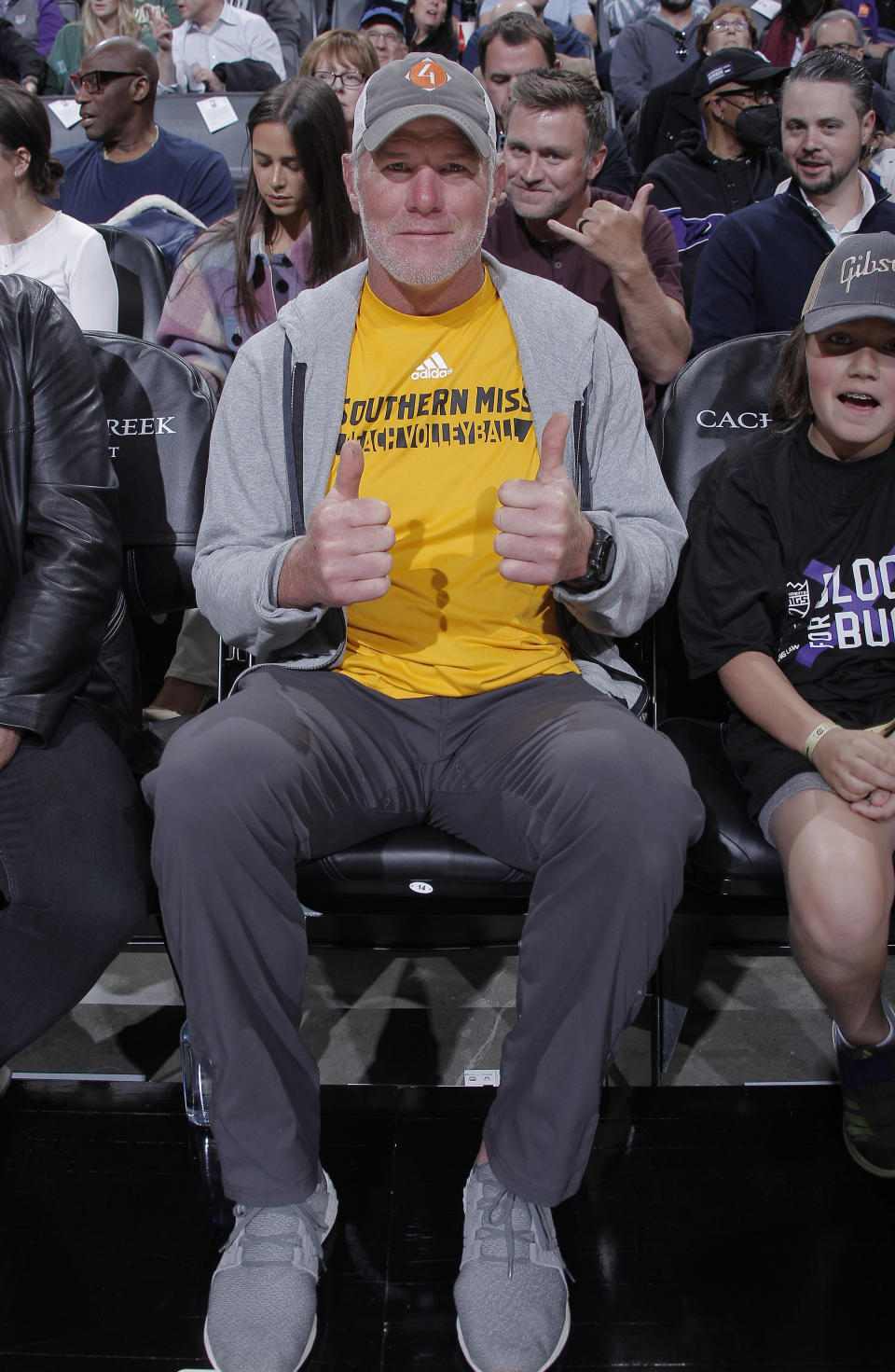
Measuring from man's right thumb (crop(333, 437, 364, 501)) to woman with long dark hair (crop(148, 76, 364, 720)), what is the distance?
4.55ft

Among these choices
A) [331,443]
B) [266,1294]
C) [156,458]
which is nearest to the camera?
[266,1294]

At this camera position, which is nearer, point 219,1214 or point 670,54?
point 219,1214

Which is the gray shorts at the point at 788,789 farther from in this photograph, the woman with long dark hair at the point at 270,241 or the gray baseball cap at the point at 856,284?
the woman with long dark hair at the point at 270,241

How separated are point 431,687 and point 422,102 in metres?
0.88

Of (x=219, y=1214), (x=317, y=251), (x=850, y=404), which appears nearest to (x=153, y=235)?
(x=317, y=251)

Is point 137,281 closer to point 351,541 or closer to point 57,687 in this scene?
point 57,687

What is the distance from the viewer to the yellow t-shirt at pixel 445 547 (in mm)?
1709

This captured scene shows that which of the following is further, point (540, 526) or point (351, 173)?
point (351, 173)

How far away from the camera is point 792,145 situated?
3160 mm

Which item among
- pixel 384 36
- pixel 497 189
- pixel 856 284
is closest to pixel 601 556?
pixel 856 284

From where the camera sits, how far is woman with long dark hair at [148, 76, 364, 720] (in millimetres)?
2752

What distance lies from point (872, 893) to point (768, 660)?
438mm

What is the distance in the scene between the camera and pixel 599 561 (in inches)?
60.9

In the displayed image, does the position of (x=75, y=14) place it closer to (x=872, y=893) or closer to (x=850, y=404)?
(x=850, y=404)
